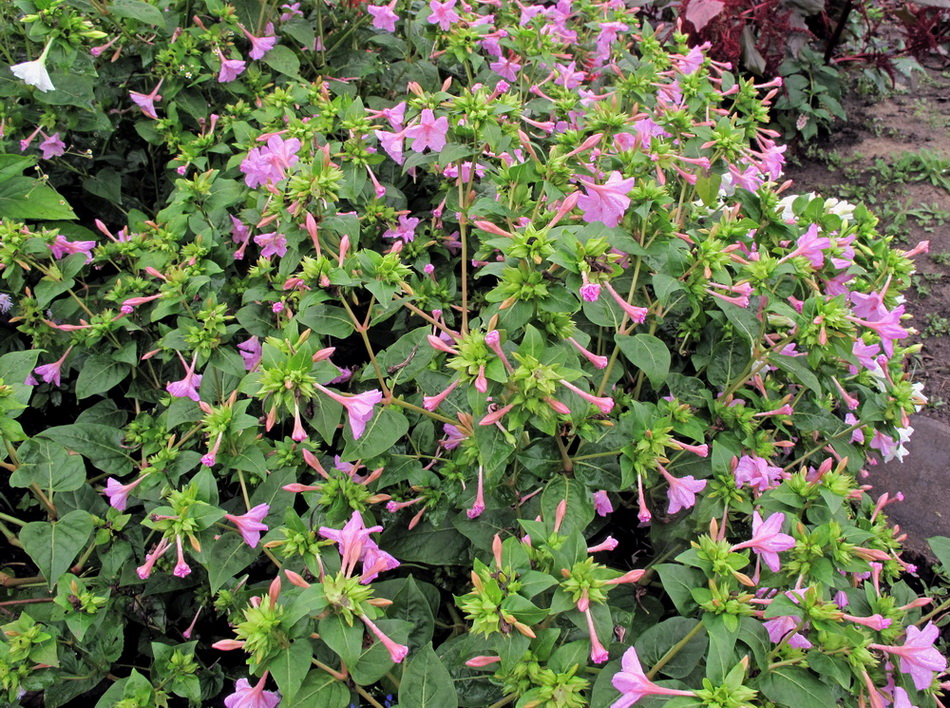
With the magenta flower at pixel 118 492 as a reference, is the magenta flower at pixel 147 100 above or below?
above

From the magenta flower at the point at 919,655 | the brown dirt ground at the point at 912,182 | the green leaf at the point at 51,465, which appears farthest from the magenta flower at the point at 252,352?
the brown dirt ground at the point at 912,182

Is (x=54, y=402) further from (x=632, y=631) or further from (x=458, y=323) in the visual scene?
(x=632, y=631)

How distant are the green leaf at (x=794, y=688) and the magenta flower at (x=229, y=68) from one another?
2.62 m

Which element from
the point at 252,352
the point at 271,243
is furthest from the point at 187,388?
the point at 271,243

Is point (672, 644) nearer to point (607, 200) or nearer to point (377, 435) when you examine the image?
point (377, 435)

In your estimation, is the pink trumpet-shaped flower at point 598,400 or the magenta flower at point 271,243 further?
the magenta flower at point 271,243

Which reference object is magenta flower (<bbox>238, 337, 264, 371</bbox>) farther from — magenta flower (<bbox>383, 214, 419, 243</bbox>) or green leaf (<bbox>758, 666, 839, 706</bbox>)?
green leaf (<bbox>758, 666, 839, 706</bbox>)

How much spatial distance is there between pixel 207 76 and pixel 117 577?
1865 mm

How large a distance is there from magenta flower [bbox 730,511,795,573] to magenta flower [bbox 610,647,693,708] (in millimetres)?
351

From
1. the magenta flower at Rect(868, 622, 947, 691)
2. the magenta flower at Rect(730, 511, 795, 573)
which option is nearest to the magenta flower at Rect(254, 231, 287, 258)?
the magenta flower at Rect(730, 511, 795, 573)

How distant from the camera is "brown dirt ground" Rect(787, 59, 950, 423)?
367 centimetres

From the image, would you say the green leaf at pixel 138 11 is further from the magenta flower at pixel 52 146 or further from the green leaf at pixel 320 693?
the green leaf at pixel 320 693

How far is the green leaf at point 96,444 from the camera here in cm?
205

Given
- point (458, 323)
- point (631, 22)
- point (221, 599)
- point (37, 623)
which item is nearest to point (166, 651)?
point (221, 599)
